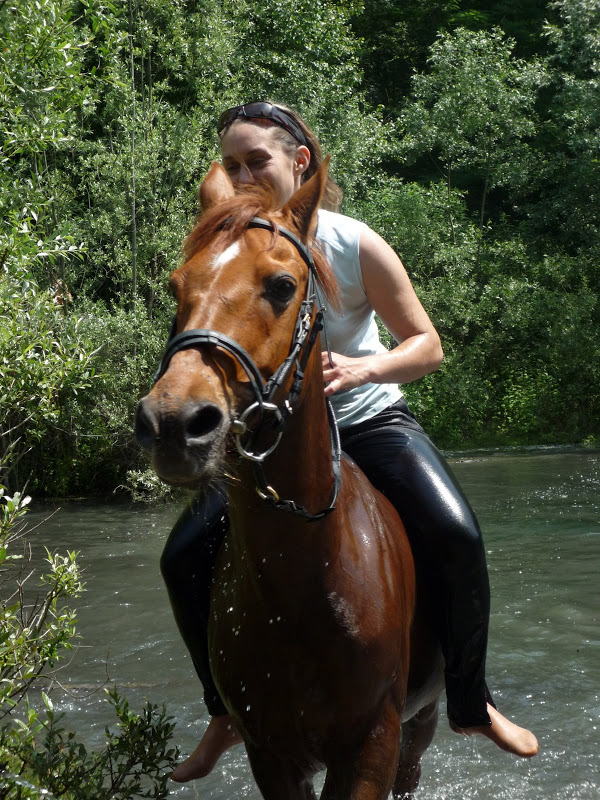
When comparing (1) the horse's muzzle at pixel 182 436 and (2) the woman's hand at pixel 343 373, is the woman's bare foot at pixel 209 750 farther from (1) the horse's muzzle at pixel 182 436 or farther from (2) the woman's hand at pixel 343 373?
(1) the horse's muzzle at pixel 182 436

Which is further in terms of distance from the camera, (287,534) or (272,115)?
(272,115)

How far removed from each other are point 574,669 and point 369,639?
4.65 meters

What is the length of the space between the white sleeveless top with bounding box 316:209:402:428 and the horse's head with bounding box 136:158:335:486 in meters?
0.55

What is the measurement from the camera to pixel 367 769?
2.83 metres

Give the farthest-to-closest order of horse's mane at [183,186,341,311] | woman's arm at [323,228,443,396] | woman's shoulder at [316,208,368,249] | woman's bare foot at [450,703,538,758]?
woman's bare foot at [450,703,538,758] → woman's shoulder at [316,208,368,249] → woman's arm at [323,228,443,396] → horse's mane at [183,186,341,311]

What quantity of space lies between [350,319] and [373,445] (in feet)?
1.63

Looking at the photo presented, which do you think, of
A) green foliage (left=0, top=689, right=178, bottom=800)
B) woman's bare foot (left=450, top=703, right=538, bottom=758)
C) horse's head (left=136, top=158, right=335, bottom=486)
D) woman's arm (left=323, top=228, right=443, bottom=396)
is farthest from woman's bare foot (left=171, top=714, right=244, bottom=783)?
horse's head (left=136, top=158, right=335, bottom=486)

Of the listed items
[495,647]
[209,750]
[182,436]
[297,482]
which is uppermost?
[182,436]

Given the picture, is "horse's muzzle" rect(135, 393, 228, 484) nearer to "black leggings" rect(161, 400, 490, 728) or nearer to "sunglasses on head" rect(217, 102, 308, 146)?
"black leggings" rect(161, 400, 490, 728)

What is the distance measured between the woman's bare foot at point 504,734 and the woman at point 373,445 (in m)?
0.15

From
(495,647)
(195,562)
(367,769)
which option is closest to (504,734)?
(367,769)

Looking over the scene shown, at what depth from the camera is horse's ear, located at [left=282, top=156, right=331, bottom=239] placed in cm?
277

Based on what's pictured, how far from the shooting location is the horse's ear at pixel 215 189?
9.65 ft

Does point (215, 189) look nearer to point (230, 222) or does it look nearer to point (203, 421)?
point (230, 222)
